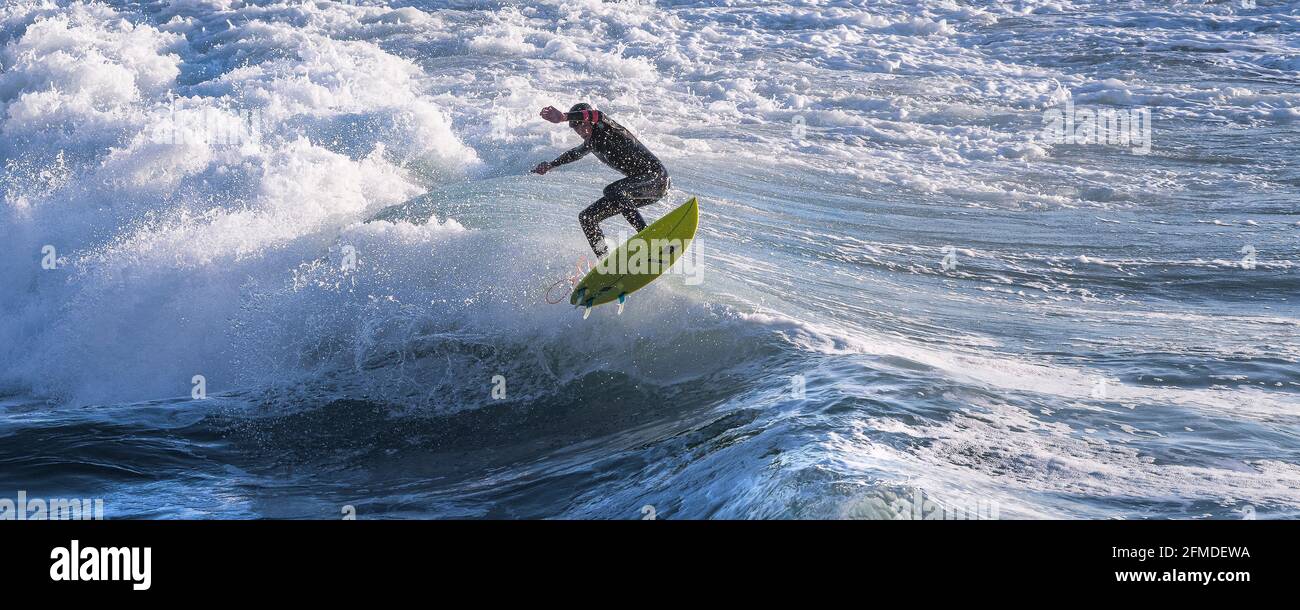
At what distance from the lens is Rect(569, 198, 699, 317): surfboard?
8242 millimetres

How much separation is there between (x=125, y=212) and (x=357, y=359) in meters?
4.93

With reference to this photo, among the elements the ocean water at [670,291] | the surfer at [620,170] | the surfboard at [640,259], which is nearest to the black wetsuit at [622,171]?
the surfer at [620,170]

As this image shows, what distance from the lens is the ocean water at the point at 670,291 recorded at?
6.45m

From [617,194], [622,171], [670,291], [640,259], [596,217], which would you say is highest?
[622,171]

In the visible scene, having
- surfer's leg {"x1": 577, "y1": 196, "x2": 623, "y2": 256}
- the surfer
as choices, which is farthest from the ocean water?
the surfer

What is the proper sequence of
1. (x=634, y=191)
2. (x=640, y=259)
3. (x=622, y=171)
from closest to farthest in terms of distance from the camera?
(x=640, y=259)
(x=622, y=171)
(x=634, y=191)

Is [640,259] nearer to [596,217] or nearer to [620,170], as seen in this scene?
[596,217]

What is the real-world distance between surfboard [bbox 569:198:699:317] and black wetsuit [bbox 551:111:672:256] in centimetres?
28

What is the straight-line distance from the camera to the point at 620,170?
28.0ft

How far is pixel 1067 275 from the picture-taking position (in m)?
11.3

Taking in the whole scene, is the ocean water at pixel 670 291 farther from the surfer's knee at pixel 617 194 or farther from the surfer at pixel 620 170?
the surfer's knee at pixel 617 194

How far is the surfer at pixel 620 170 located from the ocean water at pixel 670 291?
0.73 metres

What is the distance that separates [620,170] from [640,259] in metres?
0.74

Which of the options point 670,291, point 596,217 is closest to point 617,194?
point 596,217
